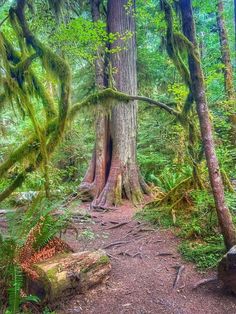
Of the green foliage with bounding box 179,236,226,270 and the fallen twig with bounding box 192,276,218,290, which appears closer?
the fallen twig with bounding box 192,276,218,290

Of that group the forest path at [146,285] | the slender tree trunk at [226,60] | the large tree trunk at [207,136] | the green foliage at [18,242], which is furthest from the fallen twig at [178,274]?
the slender tree trunk at [226,60]

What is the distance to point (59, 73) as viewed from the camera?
5.25m

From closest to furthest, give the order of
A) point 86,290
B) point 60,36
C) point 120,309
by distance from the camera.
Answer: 1. point 120,309
2. point 86,290
3. point 60,36

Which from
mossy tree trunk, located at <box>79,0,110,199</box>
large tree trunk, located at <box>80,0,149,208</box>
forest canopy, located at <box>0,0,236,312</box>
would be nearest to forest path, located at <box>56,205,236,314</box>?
forest canopy, located at <box>0,0,236,312</box>

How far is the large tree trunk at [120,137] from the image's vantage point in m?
9.05

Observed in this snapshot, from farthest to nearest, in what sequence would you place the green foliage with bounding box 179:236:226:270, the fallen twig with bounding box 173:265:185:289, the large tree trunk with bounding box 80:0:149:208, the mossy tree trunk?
the mossy tree trunk → the large tree trunk with bounding box 80:0:149:208 → the green foliage with bounding box 179:236:226:270 → the fallen twig with bounding box 173:265:185:289

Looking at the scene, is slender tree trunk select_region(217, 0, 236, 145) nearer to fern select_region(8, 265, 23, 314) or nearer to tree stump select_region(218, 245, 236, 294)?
tree stump select_region(218, 245, 236, 294)

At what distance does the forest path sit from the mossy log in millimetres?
138

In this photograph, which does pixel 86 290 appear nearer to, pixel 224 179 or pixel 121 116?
pixel 224 179

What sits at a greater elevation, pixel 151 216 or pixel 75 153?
pixel 75 153

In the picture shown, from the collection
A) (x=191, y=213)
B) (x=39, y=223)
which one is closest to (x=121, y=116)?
(x=191, y=213)

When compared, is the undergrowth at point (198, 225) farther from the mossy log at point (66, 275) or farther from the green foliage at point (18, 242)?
the green foliage at point (18, 242)

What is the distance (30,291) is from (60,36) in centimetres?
560

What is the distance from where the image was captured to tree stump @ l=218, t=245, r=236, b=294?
3.73 metres
